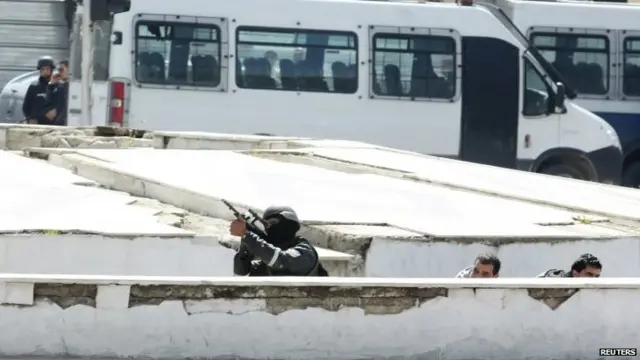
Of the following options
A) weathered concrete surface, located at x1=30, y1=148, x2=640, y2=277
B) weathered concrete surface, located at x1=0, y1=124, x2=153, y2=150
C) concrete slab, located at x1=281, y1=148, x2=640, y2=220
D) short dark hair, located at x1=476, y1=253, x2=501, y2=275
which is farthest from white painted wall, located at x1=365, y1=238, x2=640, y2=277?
weathered concrete surface, located at x1=0, y1=124, x2=153, y2=150

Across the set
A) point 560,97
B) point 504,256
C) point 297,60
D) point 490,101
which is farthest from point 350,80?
point 504,256

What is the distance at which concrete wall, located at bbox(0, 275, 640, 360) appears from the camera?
7.57 meters

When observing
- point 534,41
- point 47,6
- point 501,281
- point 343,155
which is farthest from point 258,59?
point 501,281

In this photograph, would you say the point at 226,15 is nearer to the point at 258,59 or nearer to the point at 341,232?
the point at 258,59

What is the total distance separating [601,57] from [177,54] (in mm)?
5959

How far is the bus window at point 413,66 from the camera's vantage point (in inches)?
851

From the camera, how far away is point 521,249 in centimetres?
1038

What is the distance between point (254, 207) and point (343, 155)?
16.7ft

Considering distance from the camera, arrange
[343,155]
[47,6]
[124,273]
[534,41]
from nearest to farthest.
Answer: [124,273]
[343,155]
[534,41]
[47,6]

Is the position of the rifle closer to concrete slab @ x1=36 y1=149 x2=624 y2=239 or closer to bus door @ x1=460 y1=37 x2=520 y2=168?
concrete slab @ x1=36 y1=149 x2=624 y2=239

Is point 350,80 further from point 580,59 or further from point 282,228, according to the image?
point 282,228

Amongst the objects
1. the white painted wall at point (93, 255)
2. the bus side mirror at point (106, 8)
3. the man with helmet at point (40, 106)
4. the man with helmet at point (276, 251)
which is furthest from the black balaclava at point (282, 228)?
the man with helmet at point (40, 106)

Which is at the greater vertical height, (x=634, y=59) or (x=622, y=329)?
(x=634, y=59)

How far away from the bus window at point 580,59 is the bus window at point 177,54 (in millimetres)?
4735
